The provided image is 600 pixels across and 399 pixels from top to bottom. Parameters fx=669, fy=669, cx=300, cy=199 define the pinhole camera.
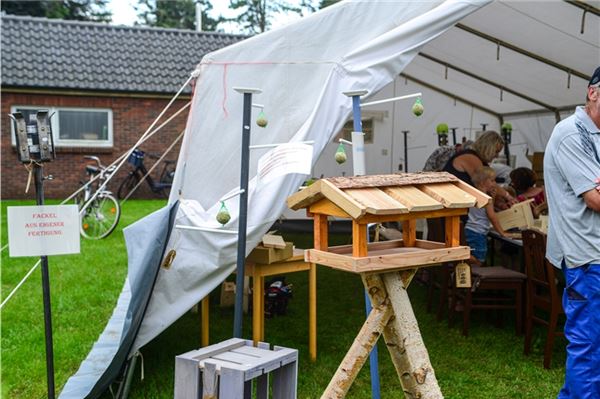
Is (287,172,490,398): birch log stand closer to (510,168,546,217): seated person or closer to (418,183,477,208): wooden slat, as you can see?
(418,183,477,208): wooden slat

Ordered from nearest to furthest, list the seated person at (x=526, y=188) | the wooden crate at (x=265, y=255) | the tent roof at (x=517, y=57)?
the wooden crate at (x=265, y=255), the tent roof at (x=517, y=57), the seated person at (x=526, y=188)

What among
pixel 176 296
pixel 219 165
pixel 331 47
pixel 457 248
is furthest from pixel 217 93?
pixel 457 248

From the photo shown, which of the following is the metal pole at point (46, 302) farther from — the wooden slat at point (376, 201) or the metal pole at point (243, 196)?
the wooden slat at point (376, 201)

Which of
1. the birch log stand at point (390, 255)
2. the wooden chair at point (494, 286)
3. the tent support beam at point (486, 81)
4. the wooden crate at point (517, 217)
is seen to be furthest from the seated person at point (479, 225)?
the birch log stand at point (390, 255)

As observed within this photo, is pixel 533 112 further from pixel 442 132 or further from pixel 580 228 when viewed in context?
pixel 580 228

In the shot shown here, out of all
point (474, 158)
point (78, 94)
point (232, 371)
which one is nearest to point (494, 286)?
point (474, 158)

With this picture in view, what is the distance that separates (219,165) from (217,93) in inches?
16.5

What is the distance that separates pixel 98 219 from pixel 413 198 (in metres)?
7.06

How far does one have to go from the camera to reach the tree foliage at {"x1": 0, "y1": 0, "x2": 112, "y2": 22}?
79.5ft

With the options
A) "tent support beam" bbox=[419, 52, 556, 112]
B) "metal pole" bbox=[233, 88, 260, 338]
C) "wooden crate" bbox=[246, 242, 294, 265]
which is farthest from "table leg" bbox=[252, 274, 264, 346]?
"tent support beam" bbox=[419, 52, 556, 112]

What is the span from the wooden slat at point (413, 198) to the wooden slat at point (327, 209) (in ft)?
0.63

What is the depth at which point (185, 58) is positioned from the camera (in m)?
15.1

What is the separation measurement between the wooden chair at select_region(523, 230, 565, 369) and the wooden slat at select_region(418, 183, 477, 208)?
176cm

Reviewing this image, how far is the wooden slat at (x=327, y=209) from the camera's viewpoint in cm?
233
